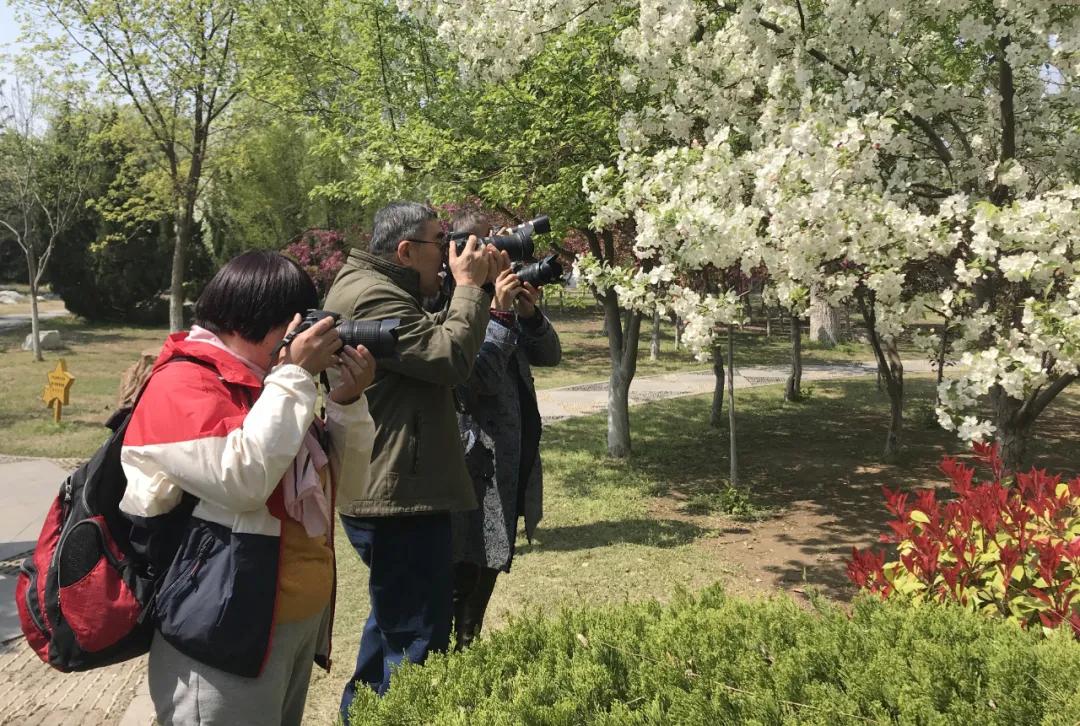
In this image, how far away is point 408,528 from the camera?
2859 mm

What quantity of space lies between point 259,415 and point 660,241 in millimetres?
3889

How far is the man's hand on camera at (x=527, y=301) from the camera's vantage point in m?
3.43

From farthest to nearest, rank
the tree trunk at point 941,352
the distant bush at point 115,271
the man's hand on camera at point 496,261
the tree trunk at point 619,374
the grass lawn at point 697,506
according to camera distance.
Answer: the distant bush at point 115,271 < the tree trunk at point 619,374 < the grass lawn at point 697,506 < the tree trunk at point 941,352 < the man's hand on camera at point 496,261

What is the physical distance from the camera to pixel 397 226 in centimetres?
300

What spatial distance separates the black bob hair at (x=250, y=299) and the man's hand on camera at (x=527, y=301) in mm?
1384

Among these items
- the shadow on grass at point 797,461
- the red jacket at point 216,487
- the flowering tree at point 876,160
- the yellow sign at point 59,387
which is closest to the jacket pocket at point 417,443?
the red jacket at point 216,487

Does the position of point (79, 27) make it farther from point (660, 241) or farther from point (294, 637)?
point (294, 637)

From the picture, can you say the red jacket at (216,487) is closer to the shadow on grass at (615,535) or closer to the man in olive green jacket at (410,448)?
the man in olive green jacket at (410,448)

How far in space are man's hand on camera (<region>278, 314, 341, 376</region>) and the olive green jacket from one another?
58 cm

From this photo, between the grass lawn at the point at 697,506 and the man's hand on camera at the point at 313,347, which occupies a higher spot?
the man's hand on camera at the point at 313,347

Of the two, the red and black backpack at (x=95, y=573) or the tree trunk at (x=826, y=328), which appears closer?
the red and black backpack at (x=95, y=573)

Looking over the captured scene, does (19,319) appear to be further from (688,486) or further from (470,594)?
(470,594)

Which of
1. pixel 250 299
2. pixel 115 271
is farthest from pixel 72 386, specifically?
pixel 250 299

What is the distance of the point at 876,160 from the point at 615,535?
135 inches
